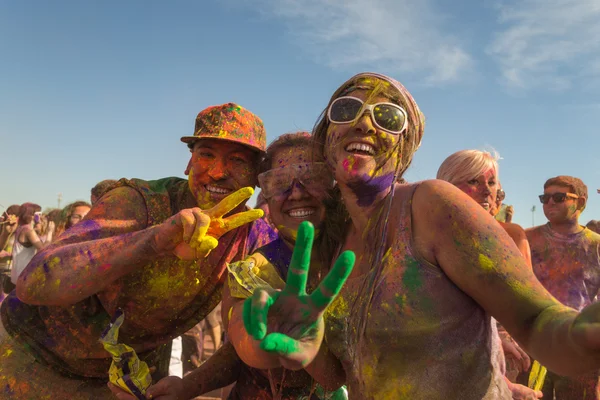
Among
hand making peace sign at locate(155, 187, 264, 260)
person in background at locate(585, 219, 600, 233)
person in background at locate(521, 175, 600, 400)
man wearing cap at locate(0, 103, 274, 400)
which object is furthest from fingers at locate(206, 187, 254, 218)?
person in background at locate(585, 219, 600, 233)

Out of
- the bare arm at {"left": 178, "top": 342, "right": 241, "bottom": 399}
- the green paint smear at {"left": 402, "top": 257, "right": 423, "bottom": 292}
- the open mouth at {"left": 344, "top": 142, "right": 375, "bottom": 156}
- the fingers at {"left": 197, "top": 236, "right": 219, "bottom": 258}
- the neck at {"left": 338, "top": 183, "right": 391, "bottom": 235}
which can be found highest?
the open mouth at {"left": 344, "top": 142, "right": 375, "bottom": 156}

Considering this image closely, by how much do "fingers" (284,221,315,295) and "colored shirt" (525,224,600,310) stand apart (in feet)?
14.3

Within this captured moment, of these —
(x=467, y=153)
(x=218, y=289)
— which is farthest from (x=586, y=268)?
(x=218, y=289)

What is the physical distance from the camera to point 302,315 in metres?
1.36

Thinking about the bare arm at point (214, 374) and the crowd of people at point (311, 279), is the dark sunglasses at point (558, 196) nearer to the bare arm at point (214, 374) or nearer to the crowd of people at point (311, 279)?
the crowd of people at point (311, 279)

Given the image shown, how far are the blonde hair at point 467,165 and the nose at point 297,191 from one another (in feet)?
5.30

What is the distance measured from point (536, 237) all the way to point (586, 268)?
53cm

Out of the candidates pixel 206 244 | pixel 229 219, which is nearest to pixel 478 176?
pixel 229 219

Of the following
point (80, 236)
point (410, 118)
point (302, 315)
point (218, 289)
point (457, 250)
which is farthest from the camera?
point (218, 289)

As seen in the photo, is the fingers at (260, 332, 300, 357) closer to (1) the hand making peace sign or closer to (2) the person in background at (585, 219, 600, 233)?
(1) the hand making peace sign

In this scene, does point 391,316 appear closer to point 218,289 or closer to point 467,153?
point 218,289

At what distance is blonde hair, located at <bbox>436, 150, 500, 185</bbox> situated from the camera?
11.3 ft

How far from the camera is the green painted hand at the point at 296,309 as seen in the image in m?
1.28

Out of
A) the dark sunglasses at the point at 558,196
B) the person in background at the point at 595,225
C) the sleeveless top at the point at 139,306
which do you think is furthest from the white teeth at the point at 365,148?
the person in background at the point at 595,225
